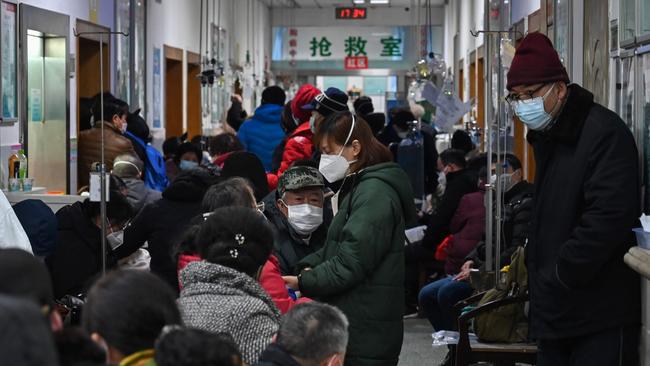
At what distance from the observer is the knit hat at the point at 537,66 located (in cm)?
373

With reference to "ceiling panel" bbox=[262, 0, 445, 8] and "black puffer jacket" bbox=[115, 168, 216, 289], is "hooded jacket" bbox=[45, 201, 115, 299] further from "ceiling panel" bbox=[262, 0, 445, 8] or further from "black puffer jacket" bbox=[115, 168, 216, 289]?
"ceiling panel" bbox=[262, 0, 445, 8]

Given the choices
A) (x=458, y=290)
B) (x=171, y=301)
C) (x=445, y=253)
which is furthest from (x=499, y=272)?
(x=171, y=301)

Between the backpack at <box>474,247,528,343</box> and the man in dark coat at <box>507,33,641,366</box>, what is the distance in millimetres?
1304

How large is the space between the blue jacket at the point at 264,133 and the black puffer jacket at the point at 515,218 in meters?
2.18

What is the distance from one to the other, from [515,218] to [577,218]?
8.30 ft

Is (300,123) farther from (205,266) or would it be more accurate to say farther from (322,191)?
(205,266)

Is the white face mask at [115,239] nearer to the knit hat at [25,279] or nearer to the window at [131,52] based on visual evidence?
the knit hat at [25,279]

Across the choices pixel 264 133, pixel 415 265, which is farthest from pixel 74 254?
pixel 415 265

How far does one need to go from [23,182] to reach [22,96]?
34.8 inches

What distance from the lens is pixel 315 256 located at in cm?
412

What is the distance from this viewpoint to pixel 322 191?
14.7ft

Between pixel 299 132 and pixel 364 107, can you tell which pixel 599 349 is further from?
pixel 364 107

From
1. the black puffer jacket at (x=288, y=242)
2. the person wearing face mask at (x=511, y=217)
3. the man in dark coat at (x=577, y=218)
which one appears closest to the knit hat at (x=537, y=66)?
the man in dark coat at (x=577, y=218)

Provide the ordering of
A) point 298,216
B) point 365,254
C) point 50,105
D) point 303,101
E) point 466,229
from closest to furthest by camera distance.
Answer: point 365,254 < point 298,216 < point 303,101 < point 466,229 < point 50,105
